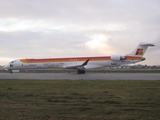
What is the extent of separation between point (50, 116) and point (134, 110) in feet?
9.48

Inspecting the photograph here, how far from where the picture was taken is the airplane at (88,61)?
40875 mm

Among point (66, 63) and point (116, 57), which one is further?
point (66, 63)

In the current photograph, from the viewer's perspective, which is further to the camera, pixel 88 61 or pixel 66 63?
pixel 66 63

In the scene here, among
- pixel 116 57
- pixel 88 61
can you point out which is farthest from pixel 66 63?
pixel 116 57

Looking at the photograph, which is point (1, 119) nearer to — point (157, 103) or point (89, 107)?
point (89, 107)

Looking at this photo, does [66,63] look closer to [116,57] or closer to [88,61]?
[88,61]

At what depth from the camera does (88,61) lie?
41.2 meters

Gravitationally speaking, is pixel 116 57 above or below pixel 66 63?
above

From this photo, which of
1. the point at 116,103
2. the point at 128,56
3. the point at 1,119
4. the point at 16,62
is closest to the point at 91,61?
the point at 128,56

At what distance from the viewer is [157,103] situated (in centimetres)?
940

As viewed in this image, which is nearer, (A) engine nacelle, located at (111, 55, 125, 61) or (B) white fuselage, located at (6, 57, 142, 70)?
(A) engine nacelle, located at (111, 55, 125, 61)

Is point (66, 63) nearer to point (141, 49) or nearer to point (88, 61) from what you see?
point (88, 61)

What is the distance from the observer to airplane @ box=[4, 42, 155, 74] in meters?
40.9

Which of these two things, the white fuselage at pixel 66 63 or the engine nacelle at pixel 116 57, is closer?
the engine nacelle at pixel 116 57
